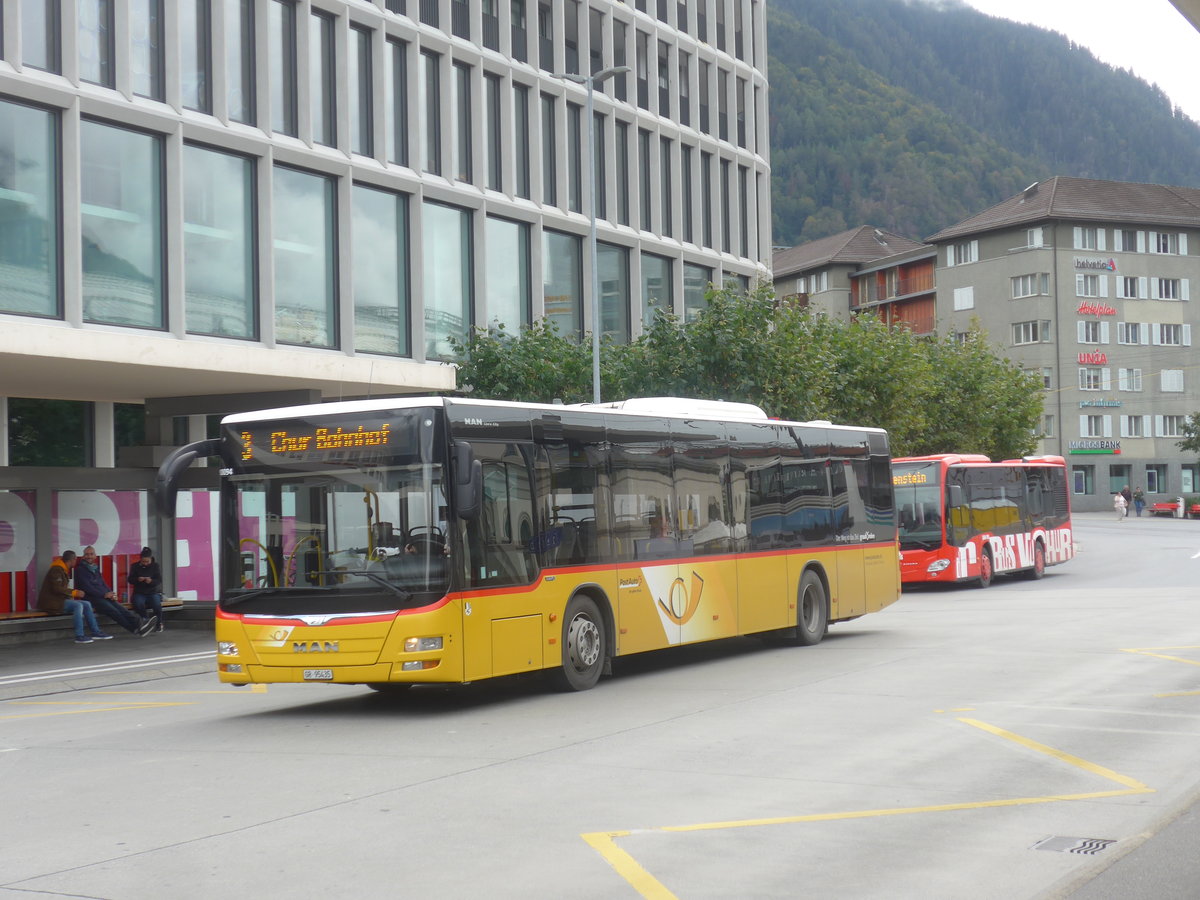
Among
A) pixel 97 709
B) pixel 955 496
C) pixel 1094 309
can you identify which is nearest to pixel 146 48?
pixel 97 709

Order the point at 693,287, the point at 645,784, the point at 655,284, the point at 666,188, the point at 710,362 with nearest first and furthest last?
A: the point at 645,784 → the point at 710,362 → the point at 655,284 → the point at 666,188 → the point at 693,287

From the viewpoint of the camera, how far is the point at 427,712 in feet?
44.4

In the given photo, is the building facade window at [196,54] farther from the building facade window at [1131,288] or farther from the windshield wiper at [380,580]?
the building facade window at [1131,288]

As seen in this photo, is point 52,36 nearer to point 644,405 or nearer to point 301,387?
point 301,387

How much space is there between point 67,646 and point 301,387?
223 inches

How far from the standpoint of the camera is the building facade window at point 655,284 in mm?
39250

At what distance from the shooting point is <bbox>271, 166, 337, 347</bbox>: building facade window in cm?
2728

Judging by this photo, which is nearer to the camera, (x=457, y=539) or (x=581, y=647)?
(x=457, y=539)

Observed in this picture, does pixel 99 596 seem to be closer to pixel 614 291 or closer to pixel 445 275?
pixel 445 275

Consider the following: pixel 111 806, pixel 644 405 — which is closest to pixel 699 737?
→ pixel 111 806

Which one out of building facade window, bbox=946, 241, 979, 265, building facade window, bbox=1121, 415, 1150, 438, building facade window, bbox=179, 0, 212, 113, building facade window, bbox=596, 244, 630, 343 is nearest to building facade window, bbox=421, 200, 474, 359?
building facade window, bbox=596, 244, 630, 343

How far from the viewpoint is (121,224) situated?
23.9 metres

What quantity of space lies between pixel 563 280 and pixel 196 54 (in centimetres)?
1214

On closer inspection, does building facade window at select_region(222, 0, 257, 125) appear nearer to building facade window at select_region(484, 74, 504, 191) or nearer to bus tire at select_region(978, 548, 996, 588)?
building facade window at select_region(484, 74, 504, 191)
